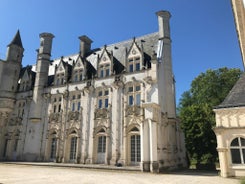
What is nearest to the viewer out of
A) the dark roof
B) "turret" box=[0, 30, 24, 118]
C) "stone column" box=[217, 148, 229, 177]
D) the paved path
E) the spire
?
the paved path

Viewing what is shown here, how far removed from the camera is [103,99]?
24.4 metres

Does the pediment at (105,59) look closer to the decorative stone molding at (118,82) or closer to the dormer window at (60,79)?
the decorative stone molding at (118,82)

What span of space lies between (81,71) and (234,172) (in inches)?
795

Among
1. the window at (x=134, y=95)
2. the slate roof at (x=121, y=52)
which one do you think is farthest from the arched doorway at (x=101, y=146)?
the slate roof at (x=121, y=52)

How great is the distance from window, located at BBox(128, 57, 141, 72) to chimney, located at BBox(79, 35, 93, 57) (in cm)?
970

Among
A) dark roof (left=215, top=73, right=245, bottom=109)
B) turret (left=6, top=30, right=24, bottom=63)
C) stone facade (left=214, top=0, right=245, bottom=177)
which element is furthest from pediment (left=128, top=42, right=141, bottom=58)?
turret (left=6, top=30, right=24, bottom=63)

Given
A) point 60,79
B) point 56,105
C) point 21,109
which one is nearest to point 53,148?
point 56,105

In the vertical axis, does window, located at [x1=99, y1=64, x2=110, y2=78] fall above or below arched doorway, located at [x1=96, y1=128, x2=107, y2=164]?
above

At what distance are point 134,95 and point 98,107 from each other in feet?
15.4

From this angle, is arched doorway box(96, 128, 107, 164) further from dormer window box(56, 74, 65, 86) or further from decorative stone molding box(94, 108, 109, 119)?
dormer window box(56, 74, 65, 86)

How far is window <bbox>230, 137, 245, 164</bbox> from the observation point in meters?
15.3

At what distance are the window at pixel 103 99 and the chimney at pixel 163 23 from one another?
9.32 meters

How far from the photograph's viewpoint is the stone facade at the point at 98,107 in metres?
21.2

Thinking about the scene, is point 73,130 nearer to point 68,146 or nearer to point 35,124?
→ point 68,146
